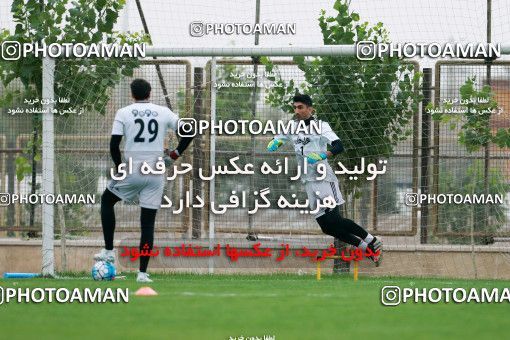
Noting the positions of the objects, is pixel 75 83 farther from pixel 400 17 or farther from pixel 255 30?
pixel 400 17

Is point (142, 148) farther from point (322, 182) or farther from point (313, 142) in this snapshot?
point (322, 182)

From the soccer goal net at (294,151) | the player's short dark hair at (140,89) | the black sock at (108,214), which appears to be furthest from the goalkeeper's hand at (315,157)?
the black sock at (108,214)

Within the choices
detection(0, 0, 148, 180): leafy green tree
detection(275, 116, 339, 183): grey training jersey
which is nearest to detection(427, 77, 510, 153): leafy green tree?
detection(275, 116, 339, 183): grey training jersey

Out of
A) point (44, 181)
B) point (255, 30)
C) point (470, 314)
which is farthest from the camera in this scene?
point (255, 30)

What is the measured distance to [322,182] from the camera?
13.1 meters

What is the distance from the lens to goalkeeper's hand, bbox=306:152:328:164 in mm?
12727

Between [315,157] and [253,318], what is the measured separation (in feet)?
18.5

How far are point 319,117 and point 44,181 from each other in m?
3.69

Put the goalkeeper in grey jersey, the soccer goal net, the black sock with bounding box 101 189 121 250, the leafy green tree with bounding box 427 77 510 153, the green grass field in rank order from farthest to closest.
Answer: the soccer goal net → the leafy green tree with bounding box 427 77 510 153 → the goalkeeper in grey jersey → the black sock with bounding box 101 189 121 250 → the green grass field

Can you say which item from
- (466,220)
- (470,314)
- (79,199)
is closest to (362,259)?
(466,220)

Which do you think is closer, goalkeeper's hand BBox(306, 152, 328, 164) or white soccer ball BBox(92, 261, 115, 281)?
white soccer ball BBox(92, 261, 115, 281)

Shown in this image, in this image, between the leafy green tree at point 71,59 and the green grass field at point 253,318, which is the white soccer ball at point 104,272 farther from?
the leafy green tree at point 71,59

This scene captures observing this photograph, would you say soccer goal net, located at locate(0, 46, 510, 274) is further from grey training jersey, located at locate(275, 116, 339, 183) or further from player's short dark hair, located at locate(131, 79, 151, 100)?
player's short dark hair, located at locate(131, 79, 151, 100)

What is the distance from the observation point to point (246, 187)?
15.2 metres
